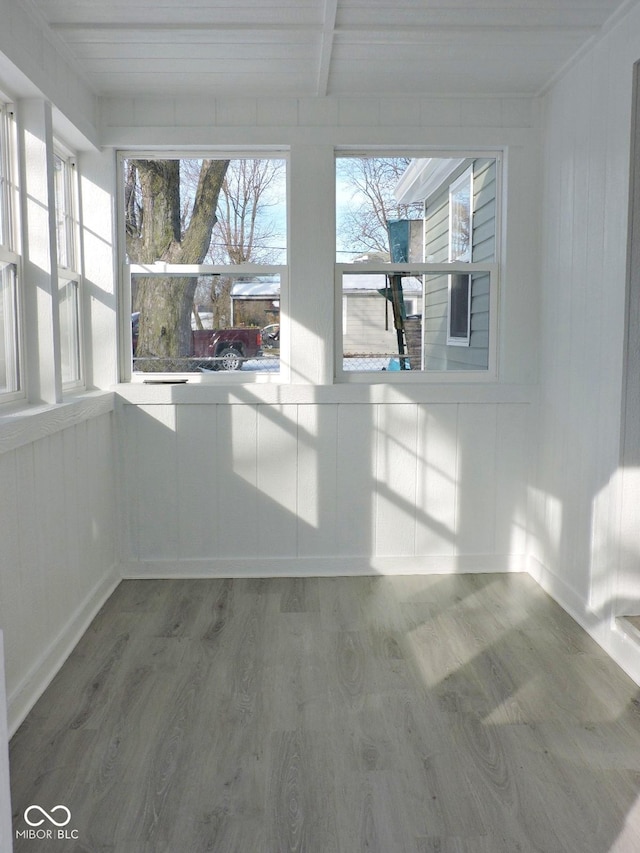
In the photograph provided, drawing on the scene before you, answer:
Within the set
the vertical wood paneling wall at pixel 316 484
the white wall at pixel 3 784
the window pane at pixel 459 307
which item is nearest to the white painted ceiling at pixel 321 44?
the window pane at pixel 459 307

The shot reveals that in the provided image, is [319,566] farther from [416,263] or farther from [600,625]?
[416,263]

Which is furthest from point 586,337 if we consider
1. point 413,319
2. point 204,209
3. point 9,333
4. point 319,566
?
point 9,333

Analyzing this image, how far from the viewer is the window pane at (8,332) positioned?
9.91 ft

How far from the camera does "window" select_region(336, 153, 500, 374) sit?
14.0 ft

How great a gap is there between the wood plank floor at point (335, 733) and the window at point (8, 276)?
1185 millimetres

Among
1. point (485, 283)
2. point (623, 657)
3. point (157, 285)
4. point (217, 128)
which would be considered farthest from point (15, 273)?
point (623, 657)

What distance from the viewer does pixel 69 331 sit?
3996 millimetres

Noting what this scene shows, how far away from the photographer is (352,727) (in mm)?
2656

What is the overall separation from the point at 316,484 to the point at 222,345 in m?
0.91

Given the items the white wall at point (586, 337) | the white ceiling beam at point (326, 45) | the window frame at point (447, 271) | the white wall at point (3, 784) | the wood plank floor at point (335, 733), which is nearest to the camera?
the white wall at point (3, 784)

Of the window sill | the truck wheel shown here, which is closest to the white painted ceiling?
the truck wheel

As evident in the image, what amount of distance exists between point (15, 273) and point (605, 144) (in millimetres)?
2467

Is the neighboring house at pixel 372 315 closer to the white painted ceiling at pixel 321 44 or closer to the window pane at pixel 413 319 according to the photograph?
the window pane at pixel 413 319

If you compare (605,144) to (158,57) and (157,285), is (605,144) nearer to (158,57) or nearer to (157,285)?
(158,57)
